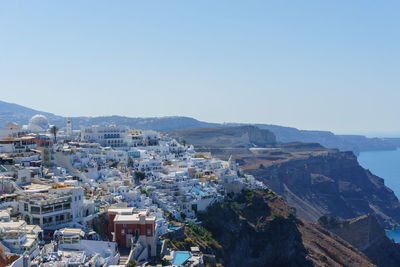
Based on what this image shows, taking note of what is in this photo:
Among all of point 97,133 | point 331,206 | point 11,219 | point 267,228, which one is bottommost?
point 331,206

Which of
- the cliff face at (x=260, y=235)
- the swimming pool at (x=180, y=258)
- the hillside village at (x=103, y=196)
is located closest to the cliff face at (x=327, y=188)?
the cliff face at (x=260, y=235)

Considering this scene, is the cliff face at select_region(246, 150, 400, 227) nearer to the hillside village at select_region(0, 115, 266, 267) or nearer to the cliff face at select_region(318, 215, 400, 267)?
the cliff face at select_region(318, 215, 400, 267)

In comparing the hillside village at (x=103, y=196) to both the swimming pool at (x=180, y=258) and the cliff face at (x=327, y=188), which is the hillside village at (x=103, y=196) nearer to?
the swimming pool at (x=180, y=258)

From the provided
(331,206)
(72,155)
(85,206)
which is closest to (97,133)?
(72,155)

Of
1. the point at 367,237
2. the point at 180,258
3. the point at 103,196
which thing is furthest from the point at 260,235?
the point at 367,237

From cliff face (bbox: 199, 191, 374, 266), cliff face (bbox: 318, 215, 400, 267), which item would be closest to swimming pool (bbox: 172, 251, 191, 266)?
cliff face (bbox: 199, 191, 374, 266)

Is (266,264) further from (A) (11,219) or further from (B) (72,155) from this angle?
(A) (11,219)
